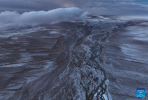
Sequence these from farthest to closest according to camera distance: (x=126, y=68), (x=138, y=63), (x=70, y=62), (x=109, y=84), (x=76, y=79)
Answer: (x=70, y=62), (x=138, y=63), (x=126, y=68), (x=76, y=79), (x=109, y=84)

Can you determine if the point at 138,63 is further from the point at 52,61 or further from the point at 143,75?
the point at 52,61

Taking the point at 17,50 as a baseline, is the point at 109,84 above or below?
below

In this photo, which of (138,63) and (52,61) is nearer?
(138,63)

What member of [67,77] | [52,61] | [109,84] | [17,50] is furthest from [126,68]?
[17,50]

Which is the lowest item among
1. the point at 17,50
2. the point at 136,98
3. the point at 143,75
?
the point at 136,98

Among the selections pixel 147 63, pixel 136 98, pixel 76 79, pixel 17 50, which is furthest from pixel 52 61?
pixel 147 63

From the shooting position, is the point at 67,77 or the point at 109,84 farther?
the point at 67,77

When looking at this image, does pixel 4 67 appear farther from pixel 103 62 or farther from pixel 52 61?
pixel 103 62

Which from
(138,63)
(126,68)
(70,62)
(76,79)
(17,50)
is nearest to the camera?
(76,79)

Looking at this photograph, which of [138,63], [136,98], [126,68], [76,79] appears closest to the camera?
[136,98]
